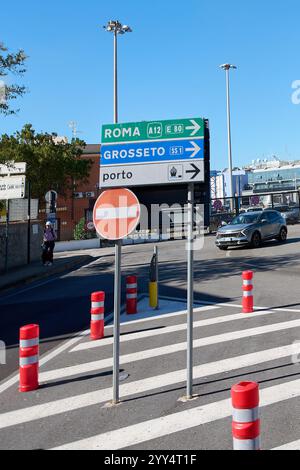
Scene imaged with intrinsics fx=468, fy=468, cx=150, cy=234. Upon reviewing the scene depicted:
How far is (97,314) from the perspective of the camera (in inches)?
321

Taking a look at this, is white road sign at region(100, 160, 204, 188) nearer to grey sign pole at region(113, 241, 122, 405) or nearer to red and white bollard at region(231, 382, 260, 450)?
grey sign pole at region(113, 241, 122, 405)

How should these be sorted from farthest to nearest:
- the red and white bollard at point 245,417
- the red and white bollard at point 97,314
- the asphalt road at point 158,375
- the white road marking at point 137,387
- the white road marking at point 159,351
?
the red and white bollard at point 97,314
the white road marking at point 159,351
the white road marking at point 137,387
the asphalt road at point 158,375
the red and white bollard at point 245,417

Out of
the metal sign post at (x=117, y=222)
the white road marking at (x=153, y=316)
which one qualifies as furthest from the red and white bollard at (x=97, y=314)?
the metal sign post at (x=117, y=222)

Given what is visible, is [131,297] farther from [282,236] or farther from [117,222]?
[282,236]

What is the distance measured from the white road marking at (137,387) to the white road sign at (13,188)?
1434 centimetres

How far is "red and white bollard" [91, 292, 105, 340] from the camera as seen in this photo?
8047 millimetres

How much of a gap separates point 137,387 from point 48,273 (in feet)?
44.5

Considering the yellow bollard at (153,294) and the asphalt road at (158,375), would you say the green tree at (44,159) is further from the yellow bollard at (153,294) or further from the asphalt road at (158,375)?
the yellow bollard at (153,294)

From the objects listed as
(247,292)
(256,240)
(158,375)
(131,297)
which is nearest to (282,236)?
(256,240)

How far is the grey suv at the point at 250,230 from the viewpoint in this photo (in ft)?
67.3

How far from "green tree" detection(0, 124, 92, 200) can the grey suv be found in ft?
67.8

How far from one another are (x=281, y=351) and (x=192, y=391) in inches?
78.3

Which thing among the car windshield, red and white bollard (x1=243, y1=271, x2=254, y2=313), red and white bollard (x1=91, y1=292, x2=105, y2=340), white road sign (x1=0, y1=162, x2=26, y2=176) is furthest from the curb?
red and white bollard (x1=243, y1=271, x2=254, y2=313)

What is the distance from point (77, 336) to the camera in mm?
8477
